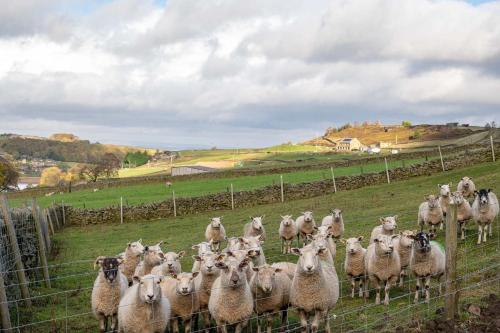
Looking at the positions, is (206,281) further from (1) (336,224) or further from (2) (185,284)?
(1) (336,224)

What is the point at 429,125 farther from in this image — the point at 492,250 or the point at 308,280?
the point at 308,280

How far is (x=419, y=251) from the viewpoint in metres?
14.0

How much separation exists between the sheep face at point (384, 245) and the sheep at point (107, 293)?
20.5ft

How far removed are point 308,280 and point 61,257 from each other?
57.9ft

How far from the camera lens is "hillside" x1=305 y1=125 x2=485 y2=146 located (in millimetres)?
102438

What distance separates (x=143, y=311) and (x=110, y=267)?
1882 millimetres

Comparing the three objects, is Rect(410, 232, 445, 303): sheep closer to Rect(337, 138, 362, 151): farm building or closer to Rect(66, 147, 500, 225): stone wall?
Rect(66, 147, 500, 225): stone wall

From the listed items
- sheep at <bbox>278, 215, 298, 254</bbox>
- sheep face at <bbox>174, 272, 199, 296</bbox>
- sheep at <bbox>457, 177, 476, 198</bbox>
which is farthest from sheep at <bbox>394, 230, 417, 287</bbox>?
sheep at <bbox>457, 177, 476, 198</bbox>

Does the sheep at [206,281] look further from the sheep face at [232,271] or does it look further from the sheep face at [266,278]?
the sheep face at [266,278]

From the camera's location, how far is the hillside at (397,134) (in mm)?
102438

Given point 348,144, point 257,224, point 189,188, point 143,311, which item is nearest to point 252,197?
point 189,188

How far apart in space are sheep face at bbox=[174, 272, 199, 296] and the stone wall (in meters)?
31.9

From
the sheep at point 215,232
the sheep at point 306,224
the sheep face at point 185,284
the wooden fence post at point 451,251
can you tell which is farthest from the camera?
the sheep at point 215,232

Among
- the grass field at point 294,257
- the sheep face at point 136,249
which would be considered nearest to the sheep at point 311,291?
the grass field at point 294,257
